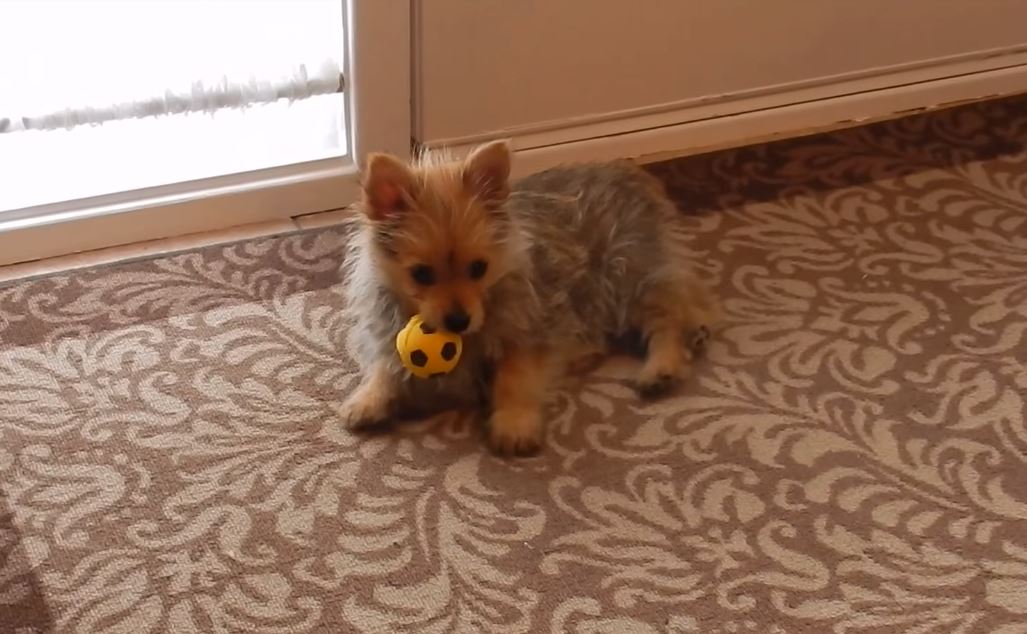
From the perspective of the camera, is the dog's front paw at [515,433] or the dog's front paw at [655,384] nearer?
the dog's front paw at [515,433]

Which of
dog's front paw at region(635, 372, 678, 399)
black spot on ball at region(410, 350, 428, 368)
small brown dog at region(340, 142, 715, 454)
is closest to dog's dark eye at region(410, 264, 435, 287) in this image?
small brown dog at region(340, 142, 715, 454)

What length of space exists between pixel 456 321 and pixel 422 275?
88 millimetres

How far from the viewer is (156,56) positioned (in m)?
2.28

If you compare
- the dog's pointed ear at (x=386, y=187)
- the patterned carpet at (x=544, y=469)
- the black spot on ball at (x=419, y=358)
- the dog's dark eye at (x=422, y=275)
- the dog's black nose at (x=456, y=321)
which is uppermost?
the dog's pointed ear at (x=386, y=187)

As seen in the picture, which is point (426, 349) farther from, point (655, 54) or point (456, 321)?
point (655, 54)

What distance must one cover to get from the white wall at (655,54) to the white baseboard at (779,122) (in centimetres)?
2

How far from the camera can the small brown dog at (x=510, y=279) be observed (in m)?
1.78

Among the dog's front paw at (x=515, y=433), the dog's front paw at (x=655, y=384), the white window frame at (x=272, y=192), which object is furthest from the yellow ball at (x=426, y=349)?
the white window frame at (x=272, y=192)

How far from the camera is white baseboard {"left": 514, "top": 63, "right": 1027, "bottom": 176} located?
260 centimetres

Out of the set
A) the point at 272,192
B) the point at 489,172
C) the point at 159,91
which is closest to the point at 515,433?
the point at 489,172

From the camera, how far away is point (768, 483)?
180 centimetres

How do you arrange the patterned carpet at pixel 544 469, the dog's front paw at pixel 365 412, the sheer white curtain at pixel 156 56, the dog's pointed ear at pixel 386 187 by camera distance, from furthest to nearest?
the sheer white curtain at pixel 156 56
the dog's front paw at pixel 365 412
the dog's pointed ear at pixel 386 187
the patterned carpet at pixel 544 469

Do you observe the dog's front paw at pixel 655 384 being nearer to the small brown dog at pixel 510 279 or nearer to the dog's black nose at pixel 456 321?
the small brown dog at pixel 510 279

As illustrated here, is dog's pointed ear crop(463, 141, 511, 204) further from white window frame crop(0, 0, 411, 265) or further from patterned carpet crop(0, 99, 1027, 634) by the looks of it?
white window frame crop(0, 0, 411, 265)
